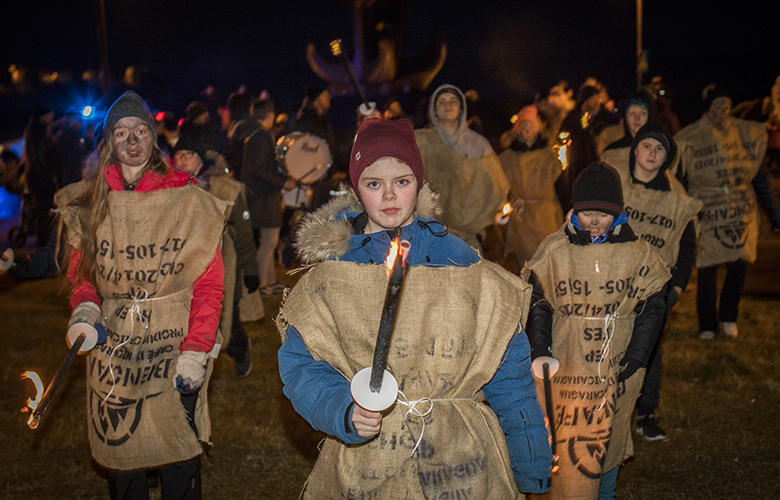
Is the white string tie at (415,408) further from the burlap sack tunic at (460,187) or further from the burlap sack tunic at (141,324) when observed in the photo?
the burlap sack tunic at (460,187)

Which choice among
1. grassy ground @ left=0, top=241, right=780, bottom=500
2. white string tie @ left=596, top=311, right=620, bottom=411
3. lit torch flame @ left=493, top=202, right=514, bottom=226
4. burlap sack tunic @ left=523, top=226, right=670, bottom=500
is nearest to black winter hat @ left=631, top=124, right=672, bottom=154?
burlap sack tunic @ left=523, top=226, right=670, bottom=500

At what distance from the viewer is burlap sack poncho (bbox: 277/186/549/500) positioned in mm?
2268

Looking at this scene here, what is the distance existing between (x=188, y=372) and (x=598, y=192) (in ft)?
7.76

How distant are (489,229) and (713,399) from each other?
4.23 meters

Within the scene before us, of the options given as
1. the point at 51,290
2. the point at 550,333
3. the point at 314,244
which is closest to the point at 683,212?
the point at 550,333

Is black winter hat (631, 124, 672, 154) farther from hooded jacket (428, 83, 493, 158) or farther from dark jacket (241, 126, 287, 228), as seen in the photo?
dark jacket (241, 126, 287, 228)

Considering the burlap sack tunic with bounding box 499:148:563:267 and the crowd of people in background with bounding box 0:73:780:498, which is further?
the burlap sack tunic with bounding box 499:148:563:267

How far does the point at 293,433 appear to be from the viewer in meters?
5.53

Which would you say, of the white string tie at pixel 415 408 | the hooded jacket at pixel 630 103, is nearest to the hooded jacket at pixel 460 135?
the hooded jacket at pixel 630 103

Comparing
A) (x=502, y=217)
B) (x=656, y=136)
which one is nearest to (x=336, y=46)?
(x=502, y=217)

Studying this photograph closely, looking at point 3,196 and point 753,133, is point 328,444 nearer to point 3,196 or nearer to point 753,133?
point 753,133

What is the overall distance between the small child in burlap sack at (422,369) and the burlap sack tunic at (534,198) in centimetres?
594

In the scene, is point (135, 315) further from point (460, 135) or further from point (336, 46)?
point (336, 46)

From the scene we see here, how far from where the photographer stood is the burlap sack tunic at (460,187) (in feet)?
21.7
